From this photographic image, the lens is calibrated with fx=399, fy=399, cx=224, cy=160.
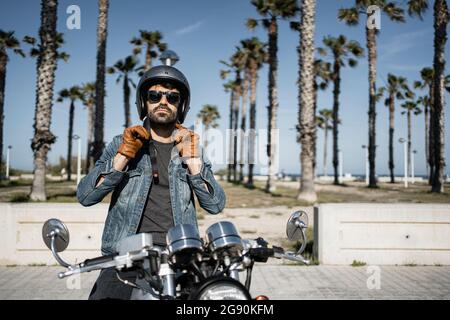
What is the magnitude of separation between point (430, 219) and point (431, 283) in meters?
1.91

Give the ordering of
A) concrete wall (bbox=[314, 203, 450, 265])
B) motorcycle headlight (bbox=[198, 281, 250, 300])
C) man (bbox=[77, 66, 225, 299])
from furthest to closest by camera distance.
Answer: concrete wall (bbox=[314, 203, 450, 265]) < man (bbox=[77, 66, 225, 299]) < motorcycle headlight (bbox=[198, 281, 250, 300])

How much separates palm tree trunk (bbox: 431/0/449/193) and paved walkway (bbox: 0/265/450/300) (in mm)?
17325

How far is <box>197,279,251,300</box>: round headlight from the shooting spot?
4.68 feet

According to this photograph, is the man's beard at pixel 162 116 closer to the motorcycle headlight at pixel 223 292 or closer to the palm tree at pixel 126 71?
the motorcycle headlight at pixel 223 292

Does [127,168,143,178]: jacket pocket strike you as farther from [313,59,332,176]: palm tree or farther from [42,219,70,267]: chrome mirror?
[313,59,332,176]: palm tree

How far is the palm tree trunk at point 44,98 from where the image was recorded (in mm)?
14945

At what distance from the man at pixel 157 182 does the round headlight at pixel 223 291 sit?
858 millimetres

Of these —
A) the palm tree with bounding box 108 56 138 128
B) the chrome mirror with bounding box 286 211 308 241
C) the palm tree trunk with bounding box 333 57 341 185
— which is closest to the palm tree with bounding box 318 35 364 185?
the palm tree trunk with bounding box 333 57 341 185

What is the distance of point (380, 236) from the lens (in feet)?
26.5

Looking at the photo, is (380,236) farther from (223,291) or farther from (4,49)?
(4,49)

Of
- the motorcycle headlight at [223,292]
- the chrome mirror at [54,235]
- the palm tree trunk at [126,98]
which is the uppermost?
the palm tree trunk at [126,98]

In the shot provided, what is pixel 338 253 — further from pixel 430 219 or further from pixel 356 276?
pixel 430 219

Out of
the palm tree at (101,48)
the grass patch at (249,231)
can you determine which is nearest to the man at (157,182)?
the grass patch at (249,231)

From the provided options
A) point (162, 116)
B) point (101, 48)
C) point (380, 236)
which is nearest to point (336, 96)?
point (101, 48)
